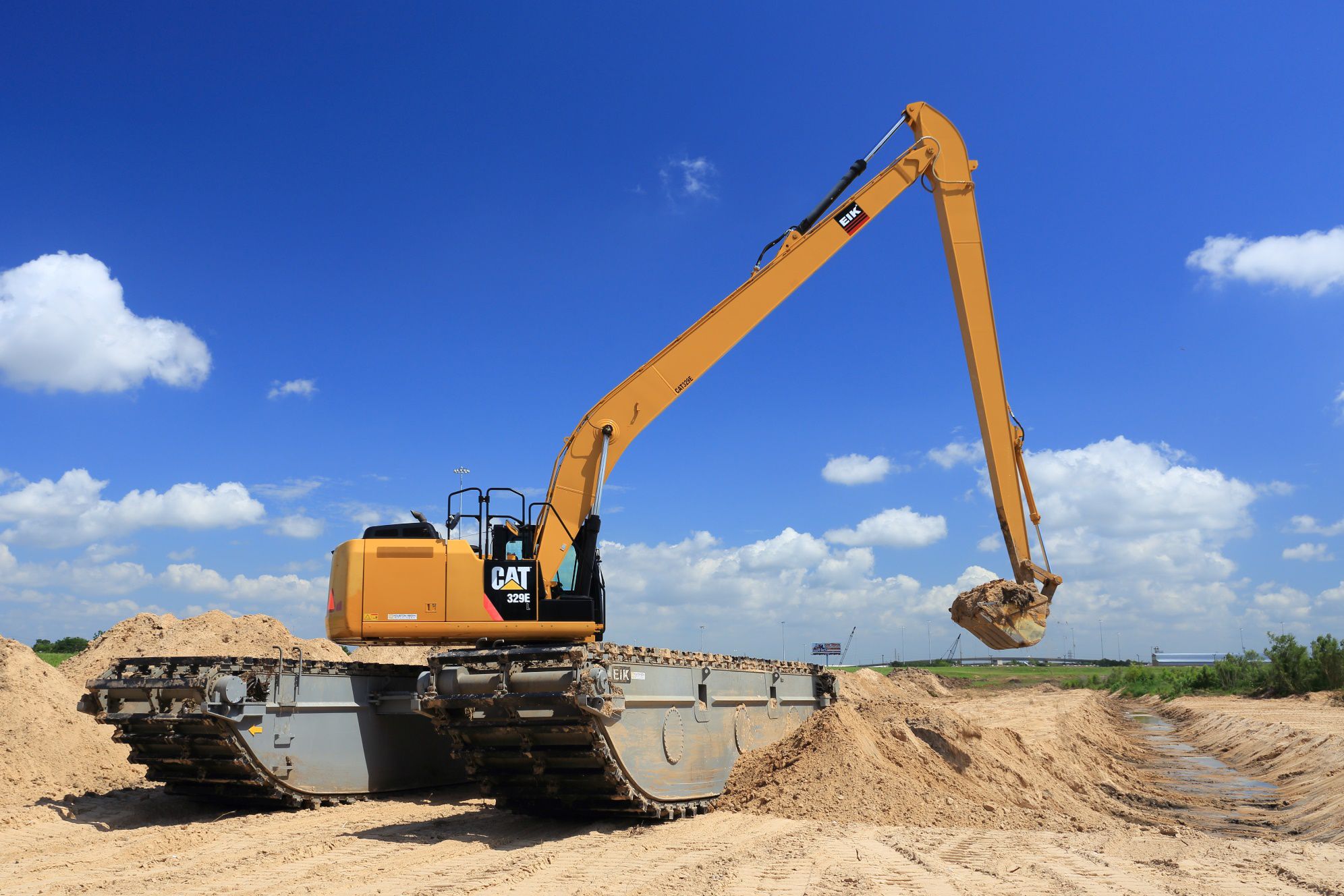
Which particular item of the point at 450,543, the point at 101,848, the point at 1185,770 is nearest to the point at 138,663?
the point at 101,848

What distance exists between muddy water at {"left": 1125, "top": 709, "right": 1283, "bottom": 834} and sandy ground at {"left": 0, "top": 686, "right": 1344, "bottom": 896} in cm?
27

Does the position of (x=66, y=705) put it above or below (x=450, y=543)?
below

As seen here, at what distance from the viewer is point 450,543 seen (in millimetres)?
10180

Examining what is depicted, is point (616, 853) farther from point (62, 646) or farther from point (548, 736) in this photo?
point (62, 646)

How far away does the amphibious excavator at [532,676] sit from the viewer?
902 cm

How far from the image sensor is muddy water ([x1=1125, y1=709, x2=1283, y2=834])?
1167cm

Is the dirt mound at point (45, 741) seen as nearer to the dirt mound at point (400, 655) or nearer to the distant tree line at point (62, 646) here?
the dirt mound at point (400, 655)

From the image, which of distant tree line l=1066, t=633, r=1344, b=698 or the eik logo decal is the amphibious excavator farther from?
distant tree line l=1066, t=633, r=1344, b=698

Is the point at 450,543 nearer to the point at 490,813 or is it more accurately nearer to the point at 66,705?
the point at 490,813

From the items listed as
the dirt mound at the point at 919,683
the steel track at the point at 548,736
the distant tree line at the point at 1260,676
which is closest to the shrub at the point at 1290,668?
the distant tree line at the point at 1260,676

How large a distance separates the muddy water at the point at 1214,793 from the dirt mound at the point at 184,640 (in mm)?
15388

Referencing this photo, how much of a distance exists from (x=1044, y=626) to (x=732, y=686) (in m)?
4.41

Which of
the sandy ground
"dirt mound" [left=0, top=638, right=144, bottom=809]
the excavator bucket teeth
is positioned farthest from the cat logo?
"dirt mound" [left=0, top=638, right=144, bottom=809]

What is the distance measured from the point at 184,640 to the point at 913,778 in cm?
1457
